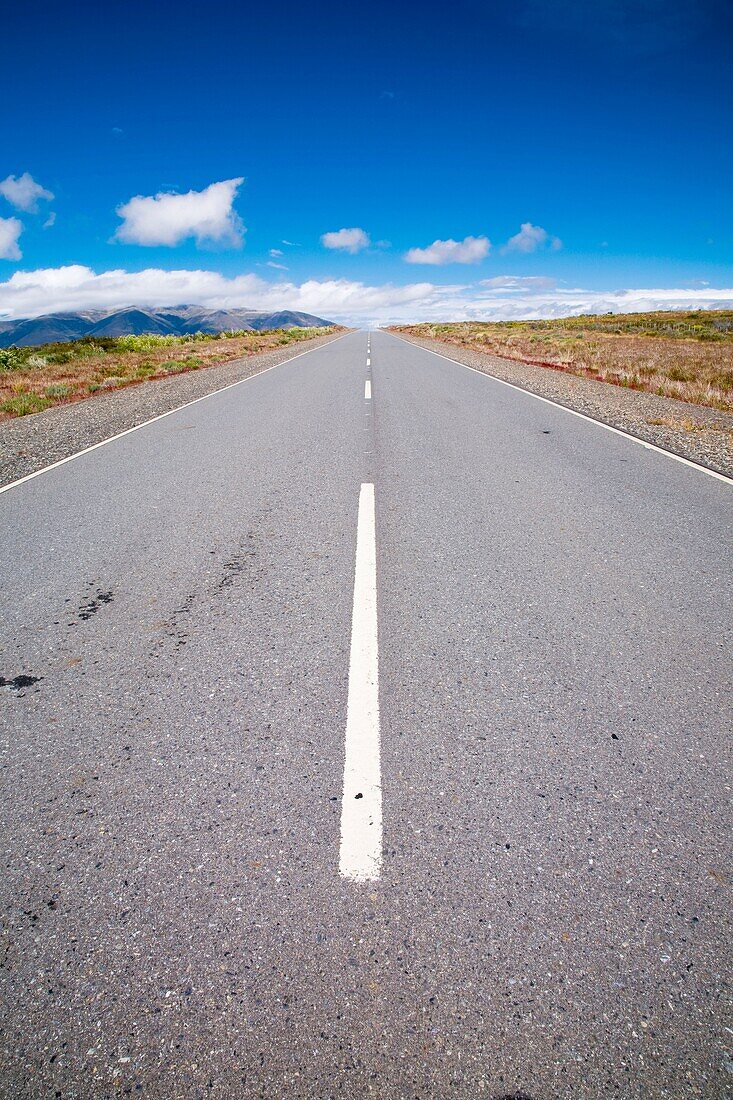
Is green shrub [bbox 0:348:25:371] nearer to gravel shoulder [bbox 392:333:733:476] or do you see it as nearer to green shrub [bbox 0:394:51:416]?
green shrub [bbox 0:394:51:416]

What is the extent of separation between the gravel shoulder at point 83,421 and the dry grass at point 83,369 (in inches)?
34.2

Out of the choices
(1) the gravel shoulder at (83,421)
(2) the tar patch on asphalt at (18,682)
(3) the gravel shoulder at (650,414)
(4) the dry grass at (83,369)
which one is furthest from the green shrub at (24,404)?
(3) the gravel shoulder at (650,414)

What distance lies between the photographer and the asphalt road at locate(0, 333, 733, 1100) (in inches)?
56.5

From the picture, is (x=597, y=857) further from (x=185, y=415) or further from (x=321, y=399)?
(x=321, y=399)

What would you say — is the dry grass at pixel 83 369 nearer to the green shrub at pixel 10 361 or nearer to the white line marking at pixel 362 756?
the green shrub at pixel 10 361

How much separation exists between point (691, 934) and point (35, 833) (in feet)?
7.60

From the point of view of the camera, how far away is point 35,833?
80.0 inches

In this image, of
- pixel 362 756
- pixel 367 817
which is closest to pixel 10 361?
pixel 362 756

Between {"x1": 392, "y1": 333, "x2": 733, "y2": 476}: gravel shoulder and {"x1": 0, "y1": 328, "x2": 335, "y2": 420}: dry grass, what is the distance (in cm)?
1243

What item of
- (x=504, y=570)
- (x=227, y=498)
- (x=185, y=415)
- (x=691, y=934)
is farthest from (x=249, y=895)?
(x=185, y=415)

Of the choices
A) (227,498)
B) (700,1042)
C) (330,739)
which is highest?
(227,498)

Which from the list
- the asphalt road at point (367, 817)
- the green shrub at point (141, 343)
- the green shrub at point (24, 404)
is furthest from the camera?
the green shrub at point (141, 343)

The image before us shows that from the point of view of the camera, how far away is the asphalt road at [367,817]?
144cm

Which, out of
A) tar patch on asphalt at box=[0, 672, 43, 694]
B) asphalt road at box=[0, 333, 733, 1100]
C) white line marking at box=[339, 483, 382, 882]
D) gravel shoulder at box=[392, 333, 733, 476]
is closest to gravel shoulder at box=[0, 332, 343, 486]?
asphalt road at box=[0, 333, 733, 1100]
